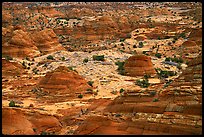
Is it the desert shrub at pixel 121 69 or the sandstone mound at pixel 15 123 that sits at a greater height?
the sandstone mound at pixel 15 123

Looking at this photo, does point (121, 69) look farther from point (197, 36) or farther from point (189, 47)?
point (197, 36)

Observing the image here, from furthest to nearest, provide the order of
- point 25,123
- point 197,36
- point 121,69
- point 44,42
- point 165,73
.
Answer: point 44,42
point 197,36
point 121,69
point 165,73
point 25,123

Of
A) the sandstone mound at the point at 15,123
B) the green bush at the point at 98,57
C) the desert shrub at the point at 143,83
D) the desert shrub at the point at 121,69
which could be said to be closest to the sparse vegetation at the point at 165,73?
the desert shrub at the point at 143,83

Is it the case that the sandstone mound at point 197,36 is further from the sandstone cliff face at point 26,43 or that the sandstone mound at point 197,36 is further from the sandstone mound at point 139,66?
A: the sandstone cliff face at point 26,43

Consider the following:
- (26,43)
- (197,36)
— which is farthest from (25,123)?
(197,36)

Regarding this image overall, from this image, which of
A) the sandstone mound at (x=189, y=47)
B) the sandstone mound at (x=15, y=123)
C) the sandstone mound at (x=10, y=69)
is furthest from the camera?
the sandstone mound at (x=189, y=47)

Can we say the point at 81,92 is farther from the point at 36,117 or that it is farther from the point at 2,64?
the point at 2,64

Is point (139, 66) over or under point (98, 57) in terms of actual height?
over
